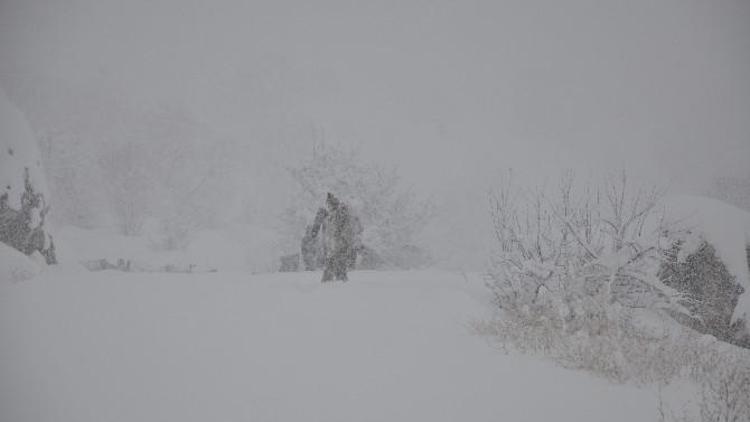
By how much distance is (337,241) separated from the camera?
8.16 meters

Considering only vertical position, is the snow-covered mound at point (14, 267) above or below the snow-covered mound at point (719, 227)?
below

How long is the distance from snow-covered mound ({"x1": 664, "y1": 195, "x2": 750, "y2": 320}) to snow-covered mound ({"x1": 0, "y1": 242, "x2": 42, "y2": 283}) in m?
11.6

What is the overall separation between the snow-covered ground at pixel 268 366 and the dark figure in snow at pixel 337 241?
80.7 inches

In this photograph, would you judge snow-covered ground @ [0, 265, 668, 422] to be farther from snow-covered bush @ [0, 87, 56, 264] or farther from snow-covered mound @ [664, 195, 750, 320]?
snow-covered bush @ [0, 87, 56, 264]

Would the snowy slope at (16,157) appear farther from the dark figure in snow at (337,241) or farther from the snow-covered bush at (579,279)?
the snow-covered bush at (579,279)

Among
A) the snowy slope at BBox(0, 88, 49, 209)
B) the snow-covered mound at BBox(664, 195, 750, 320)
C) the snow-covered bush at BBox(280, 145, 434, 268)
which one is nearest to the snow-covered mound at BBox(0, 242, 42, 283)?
the snowy slope at BBox(0, 88, 49, 209)

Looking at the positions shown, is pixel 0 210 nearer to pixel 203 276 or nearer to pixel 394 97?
pixel 203 276

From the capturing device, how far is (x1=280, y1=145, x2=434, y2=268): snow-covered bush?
20.9m

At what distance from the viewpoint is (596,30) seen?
15850 cm

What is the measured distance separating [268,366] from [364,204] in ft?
59.1

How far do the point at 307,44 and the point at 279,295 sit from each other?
122106mm

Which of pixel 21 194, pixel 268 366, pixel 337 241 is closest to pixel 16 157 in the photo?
pixel 21 194

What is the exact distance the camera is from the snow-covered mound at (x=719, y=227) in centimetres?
721

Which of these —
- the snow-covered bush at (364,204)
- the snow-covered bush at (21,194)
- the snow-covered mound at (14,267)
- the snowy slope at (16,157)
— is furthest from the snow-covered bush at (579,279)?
the snow-covered bush at (364,204)
